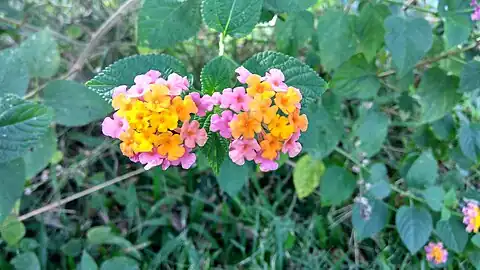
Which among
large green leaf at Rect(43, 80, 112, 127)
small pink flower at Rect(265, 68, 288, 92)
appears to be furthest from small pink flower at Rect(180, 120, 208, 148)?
large green leaf at Rect(43, 80, 112, 127)

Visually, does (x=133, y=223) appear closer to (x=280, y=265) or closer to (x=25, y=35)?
(x=280, y=265)

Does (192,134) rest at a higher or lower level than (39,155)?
higher

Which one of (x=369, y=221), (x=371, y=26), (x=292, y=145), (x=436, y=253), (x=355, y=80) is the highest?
(x=292, y=145)

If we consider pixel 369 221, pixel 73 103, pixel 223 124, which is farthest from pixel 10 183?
pixel 369 221

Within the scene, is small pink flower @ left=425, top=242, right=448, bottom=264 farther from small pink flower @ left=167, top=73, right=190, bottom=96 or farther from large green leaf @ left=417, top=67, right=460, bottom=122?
small pink flower @ left=167, top=73, right=190, bottom=96

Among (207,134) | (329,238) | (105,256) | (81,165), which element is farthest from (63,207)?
(207,134)

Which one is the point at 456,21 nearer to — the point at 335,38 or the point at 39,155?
the point at 335,38
